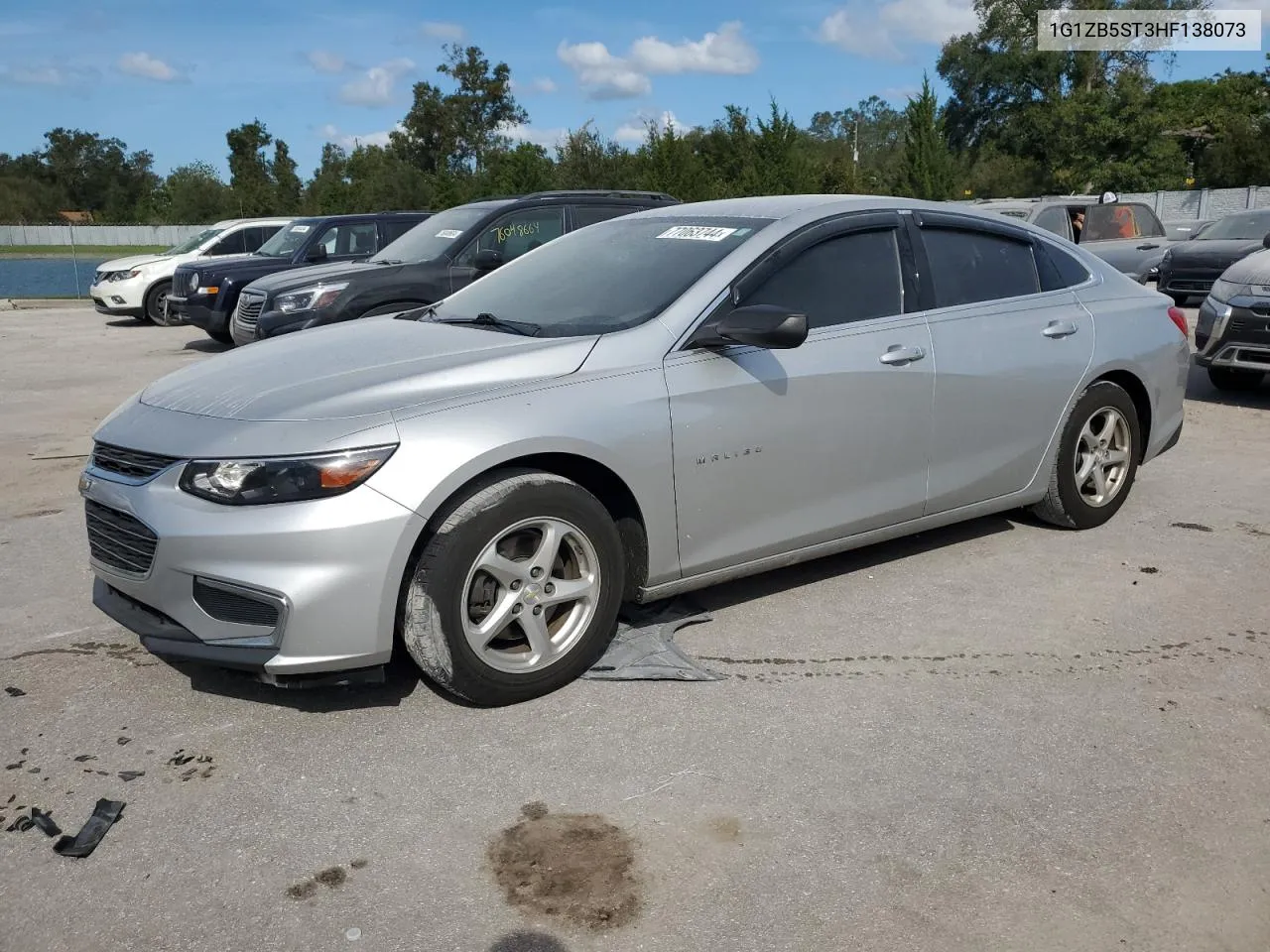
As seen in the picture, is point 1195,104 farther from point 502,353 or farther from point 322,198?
point 502,353

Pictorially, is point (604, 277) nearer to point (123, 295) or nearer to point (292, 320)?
point (292, 320)

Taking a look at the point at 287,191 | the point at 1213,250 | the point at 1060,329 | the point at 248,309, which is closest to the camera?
the point at 1060,329

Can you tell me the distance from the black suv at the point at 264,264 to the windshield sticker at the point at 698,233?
396 inches

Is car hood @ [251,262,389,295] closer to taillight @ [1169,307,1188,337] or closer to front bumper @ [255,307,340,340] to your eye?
front bumper @ [255,307,340,340]

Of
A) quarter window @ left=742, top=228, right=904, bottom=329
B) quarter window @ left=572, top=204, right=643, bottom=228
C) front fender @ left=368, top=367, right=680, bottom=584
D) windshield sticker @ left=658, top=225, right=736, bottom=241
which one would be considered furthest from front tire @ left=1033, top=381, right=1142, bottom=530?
quarter window @ left=572, top=204, right=643, bottom=228

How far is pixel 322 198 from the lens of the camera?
41500mm

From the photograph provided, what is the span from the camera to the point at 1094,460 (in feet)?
19.1

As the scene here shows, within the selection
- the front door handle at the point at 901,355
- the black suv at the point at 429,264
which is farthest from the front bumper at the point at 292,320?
the front door handle at the point at 901,355

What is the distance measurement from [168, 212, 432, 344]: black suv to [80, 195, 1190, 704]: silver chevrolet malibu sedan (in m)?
9.98

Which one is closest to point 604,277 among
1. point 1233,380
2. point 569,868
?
point 569,868

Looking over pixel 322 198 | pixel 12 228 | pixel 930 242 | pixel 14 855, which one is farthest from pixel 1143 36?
pixel 14 855

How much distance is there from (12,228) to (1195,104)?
5326 centimetres

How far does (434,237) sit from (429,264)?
2.05 feet

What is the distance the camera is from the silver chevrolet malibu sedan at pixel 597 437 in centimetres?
358
